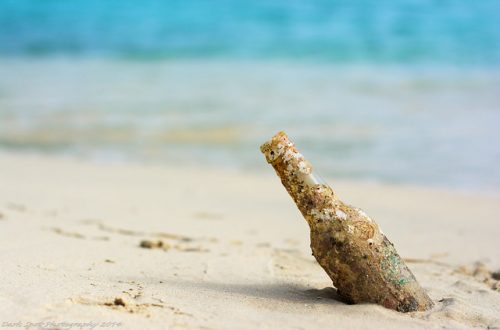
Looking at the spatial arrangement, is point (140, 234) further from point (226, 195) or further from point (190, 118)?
point (190, 118)

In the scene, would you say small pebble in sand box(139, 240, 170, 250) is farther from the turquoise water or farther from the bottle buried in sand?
the turquoise water

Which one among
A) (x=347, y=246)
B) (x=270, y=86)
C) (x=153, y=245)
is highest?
(x=270, y=86)

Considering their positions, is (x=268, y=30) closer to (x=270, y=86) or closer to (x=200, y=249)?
(x=270, y=86)

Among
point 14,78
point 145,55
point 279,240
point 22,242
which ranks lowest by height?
point 22,242

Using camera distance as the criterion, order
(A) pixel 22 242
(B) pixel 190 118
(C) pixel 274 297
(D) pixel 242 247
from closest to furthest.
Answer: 1. (C) pixel 274 297
2. (A) pixel 22 242
3. (D) pixel 242 247
4. (B) pixel 190 118

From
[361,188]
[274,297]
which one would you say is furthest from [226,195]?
[274,297]

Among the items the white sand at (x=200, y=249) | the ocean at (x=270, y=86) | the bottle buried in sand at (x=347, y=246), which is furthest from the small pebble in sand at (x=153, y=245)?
the ocean at (x=270, y=86)

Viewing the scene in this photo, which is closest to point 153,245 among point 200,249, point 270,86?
point 200,249
